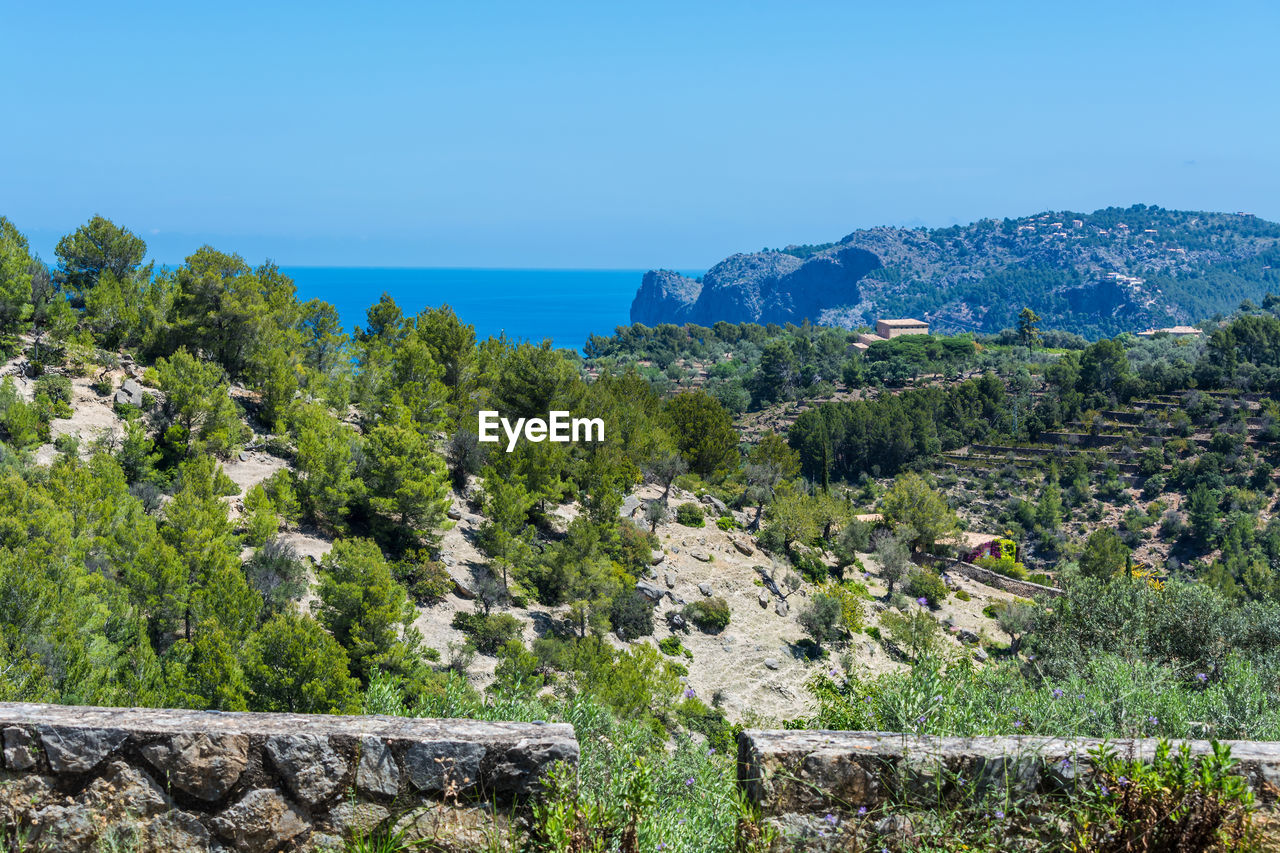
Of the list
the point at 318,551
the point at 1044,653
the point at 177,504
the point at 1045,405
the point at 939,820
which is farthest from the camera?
the point at 1045,405

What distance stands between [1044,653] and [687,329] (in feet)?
398

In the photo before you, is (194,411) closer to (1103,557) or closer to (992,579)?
(992,579)

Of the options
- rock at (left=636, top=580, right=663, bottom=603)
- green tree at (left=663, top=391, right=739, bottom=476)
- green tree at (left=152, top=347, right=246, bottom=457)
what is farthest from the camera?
green tree at (left=663, top=391, right=739, bottom=476)

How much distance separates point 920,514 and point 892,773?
42918mm

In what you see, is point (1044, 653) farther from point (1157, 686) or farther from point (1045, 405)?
point (1045, 405)

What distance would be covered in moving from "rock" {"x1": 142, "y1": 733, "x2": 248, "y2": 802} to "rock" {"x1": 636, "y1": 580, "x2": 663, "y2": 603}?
22897 mm

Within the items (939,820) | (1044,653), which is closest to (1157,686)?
(939,820)

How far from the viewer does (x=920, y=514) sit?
44062 millimetres

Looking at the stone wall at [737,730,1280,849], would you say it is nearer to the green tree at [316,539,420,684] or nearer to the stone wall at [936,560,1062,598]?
the green tree at [316,539,420,684]

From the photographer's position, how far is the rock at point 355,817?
3.58m

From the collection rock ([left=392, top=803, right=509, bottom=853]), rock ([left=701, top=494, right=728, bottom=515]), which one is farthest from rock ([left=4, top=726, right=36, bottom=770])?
rock ([left=701, top=494, right=728, bottom=515])

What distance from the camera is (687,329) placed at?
13588cm

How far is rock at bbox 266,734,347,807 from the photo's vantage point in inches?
140

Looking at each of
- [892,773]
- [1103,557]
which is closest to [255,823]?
[892,773]
